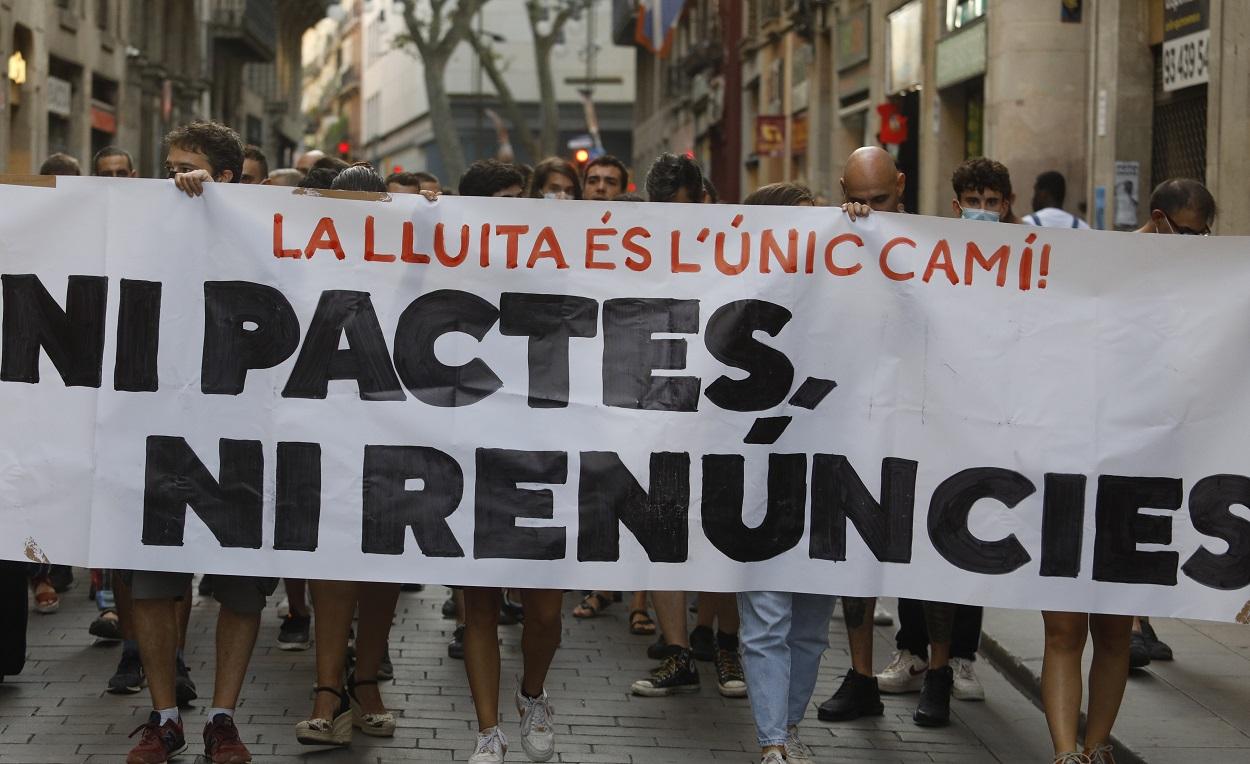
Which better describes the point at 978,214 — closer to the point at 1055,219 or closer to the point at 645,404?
the point at 645,404

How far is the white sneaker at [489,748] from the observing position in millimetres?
5508

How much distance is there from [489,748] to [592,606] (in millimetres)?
3291

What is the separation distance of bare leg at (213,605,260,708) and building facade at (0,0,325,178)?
637 inches

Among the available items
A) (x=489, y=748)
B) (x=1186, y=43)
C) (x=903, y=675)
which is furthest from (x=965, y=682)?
(x=1186, y=43)

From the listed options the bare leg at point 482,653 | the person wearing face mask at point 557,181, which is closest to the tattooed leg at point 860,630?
the bare leg at point 482,653

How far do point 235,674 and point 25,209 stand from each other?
5.16 feet

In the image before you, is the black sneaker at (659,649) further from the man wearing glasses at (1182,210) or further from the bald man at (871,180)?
the man wearing glasses at (1182,210)

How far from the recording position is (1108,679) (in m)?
5.48

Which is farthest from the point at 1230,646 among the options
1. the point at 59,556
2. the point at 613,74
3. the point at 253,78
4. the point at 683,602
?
the point at 613,74

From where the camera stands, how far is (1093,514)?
17.9ft

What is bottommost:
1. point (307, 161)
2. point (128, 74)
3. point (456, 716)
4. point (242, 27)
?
point (456, 716)

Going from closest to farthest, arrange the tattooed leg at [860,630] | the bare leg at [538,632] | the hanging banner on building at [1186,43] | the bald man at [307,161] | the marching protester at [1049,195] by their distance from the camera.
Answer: the bare leg at [538,632] → the tattooed leg at [860,630] → the marching protester at [1049,195] → the bald man at [307,161] → the hanging banner on building at [1186,43]

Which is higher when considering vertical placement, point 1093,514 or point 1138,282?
point 1138,282

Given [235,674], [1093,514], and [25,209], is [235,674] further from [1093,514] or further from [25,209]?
[1093,514]
